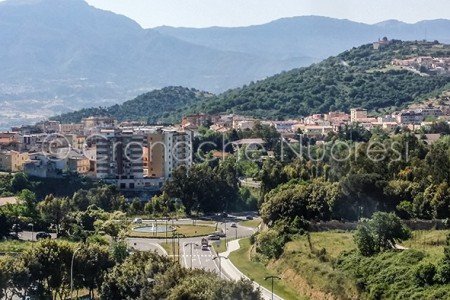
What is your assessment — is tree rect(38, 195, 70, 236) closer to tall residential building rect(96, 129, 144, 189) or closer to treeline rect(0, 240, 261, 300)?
treeline rect(0, 240, 261, 300)

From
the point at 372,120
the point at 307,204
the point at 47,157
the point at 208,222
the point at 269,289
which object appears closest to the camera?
the point at 269,289

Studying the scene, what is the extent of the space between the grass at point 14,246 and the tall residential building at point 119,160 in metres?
16.9

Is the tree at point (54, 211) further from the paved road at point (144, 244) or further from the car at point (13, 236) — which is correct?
the paved road at point (144, 244)

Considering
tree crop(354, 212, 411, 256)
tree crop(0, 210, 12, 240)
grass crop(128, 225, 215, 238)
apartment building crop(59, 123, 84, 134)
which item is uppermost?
apartment building crop(59, 123, 84, 134)

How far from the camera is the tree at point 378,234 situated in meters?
21.8

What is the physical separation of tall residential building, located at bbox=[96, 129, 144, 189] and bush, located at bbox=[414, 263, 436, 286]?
31.4 meters

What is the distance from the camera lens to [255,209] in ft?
140

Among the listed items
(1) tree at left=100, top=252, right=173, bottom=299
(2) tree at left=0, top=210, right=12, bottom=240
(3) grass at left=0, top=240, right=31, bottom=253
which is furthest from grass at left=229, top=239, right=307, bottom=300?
(2) tree at left=0, top=210, right=12, bottom=240

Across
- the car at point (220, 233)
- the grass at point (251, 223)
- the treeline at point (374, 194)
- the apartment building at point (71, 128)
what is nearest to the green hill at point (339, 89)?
the apartment building at point (71, 128)

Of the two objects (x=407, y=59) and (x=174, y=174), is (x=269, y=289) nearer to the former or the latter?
(x=174, y=174)

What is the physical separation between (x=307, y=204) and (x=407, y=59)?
6505 cm

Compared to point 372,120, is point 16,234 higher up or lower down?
lower down

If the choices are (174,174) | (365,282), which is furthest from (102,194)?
(365,282)

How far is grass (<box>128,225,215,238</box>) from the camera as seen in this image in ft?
112
